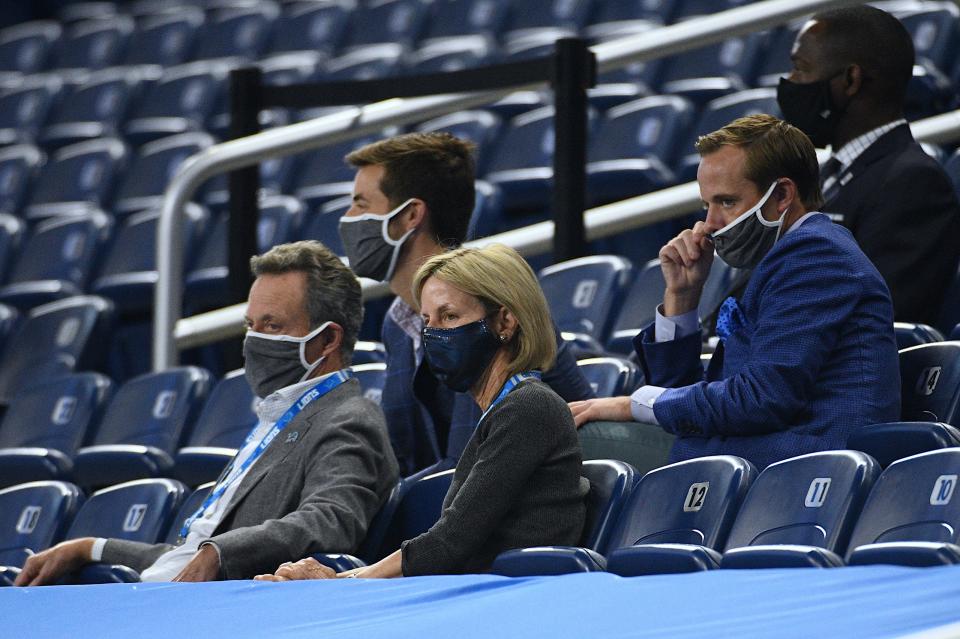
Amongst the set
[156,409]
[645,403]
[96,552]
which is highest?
[645,403]

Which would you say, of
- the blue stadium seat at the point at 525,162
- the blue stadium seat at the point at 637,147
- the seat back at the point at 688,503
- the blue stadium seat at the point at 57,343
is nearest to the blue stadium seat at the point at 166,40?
the blue stadium seat at the point at 525,162

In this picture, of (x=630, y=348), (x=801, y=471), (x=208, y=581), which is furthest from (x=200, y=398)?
(x=801, y=471)

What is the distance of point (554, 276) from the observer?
3.85 metres

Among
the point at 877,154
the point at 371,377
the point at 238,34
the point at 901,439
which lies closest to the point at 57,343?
the point at 371,377

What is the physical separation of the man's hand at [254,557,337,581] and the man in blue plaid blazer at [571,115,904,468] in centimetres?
50

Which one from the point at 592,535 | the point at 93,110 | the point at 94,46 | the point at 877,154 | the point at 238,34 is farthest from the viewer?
the point at 94,46

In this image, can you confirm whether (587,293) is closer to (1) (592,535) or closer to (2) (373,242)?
(2) (373,242)

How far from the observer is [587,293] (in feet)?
12.5

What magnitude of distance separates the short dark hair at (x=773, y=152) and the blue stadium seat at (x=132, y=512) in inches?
51.0

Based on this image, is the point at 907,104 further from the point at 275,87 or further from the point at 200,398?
the point at 200,398

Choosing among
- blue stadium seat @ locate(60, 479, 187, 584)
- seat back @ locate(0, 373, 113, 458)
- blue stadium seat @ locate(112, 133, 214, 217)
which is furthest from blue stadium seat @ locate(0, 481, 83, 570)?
blue stadium seat @ locate(112, 133, 214, 217)

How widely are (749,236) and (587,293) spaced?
118 centimetres

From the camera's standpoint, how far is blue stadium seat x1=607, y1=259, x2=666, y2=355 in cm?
372

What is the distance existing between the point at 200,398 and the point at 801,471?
2.16 metres
